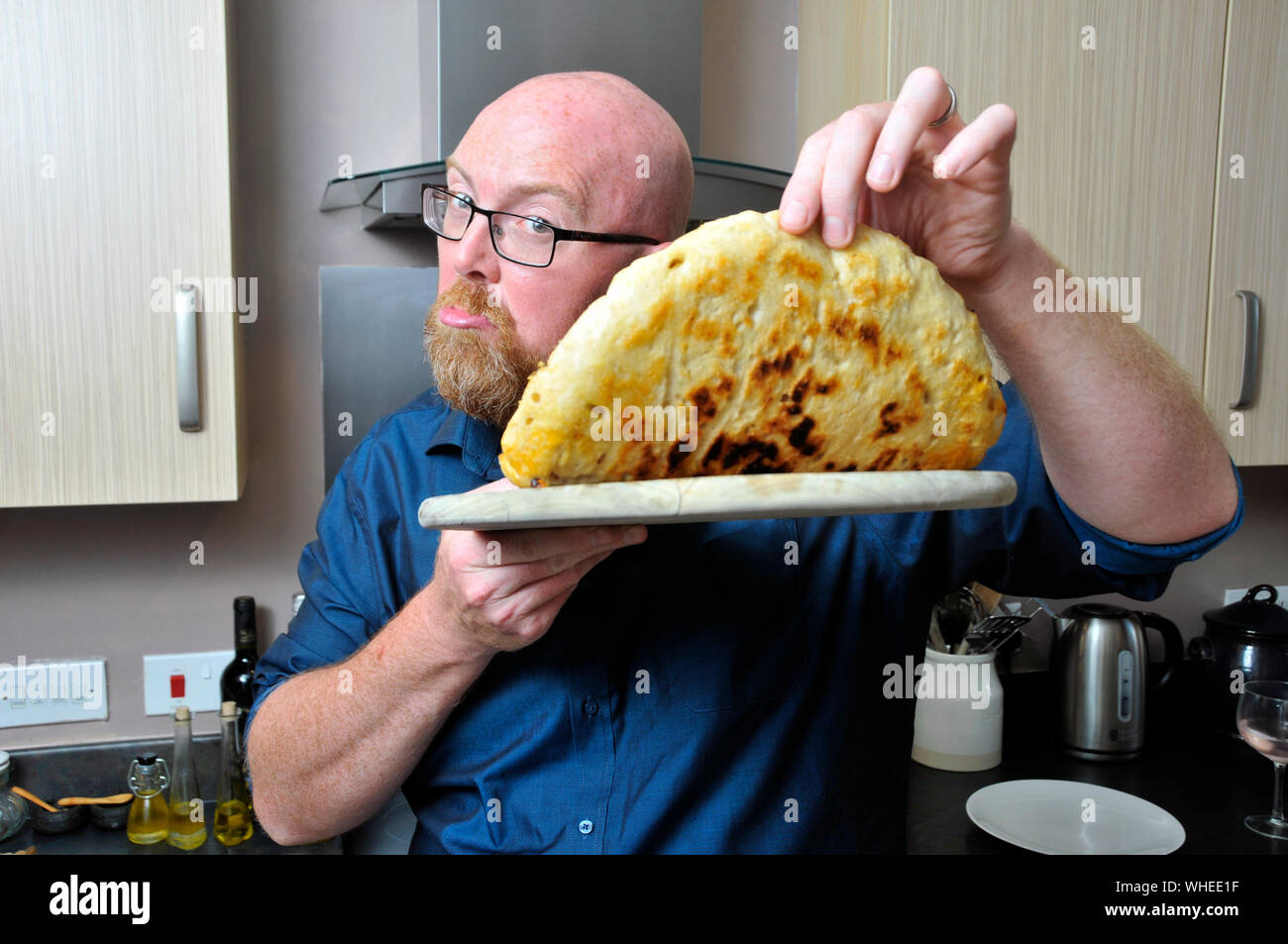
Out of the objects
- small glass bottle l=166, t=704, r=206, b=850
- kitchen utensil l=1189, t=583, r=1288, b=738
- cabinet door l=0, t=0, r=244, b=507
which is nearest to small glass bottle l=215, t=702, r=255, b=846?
small glass bottle l=166, t=704, r=206, b=850

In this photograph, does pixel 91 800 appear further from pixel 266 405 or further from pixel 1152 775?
pixel 1152 775

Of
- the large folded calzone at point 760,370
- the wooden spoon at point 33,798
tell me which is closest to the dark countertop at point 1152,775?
the large folded calzone at point 760,370

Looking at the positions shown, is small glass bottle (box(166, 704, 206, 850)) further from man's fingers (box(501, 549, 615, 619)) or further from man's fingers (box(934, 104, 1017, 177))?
man's fingers (box(934, 104, 1017, 177))

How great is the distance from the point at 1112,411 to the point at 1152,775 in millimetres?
1493

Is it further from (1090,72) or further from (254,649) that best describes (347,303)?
(1090,72)

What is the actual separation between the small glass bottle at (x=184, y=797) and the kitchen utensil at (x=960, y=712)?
4.38 ft

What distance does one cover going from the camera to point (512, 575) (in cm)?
74

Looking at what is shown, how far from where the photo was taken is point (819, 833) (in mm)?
1061

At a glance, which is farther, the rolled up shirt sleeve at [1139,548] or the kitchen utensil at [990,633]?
the kitchen utensil at [990,633]

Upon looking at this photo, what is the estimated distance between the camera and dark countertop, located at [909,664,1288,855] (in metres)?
1.70

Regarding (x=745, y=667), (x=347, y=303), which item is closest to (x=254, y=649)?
(x=347, y=303)

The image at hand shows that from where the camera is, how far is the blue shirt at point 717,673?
1.02 metres

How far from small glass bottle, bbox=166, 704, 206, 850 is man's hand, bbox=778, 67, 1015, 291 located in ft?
5.05

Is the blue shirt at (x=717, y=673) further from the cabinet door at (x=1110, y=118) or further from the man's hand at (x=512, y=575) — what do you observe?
the cabinet door at (x=1110, y=118)
